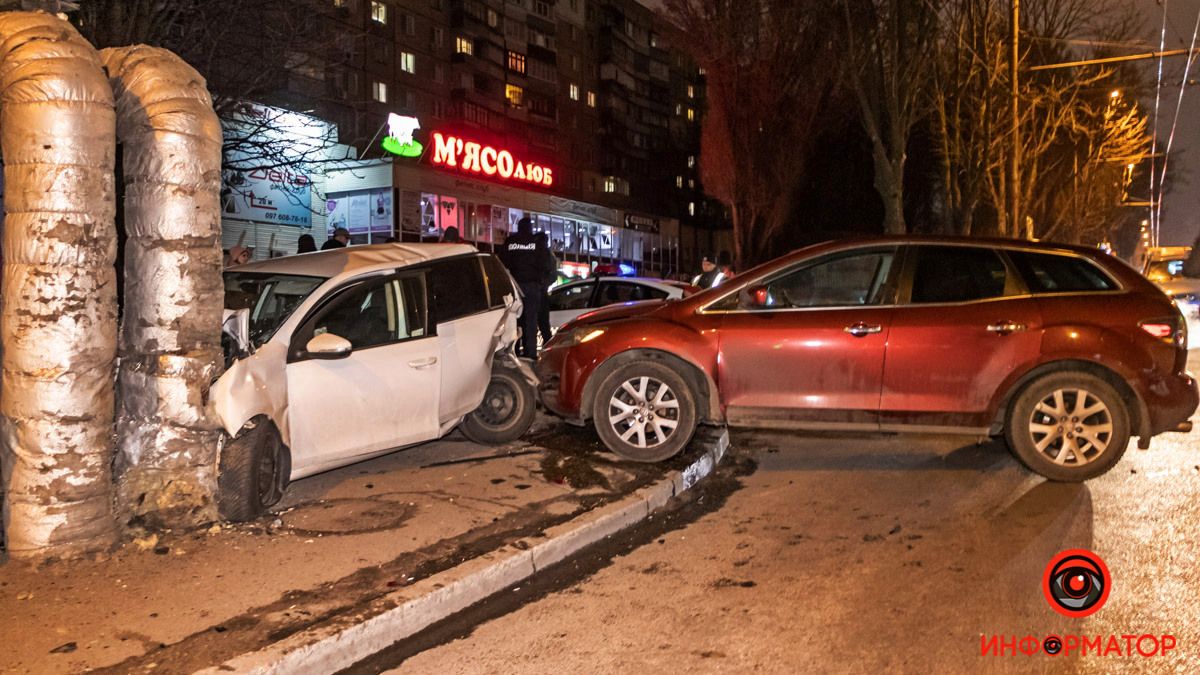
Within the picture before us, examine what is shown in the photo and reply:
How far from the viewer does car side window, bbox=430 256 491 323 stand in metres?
6.94

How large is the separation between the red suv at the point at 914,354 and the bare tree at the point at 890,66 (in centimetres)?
1355

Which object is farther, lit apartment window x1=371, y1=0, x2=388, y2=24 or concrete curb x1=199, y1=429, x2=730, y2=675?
lit apartment window x1=371, y1=0, x2=388, y2=24

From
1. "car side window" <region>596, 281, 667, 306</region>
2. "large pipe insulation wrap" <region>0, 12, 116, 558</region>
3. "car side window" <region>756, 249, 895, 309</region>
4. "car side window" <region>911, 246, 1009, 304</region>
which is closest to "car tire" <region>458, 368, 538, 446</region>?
"car side window" <region>756, 249, 895, 309</region>

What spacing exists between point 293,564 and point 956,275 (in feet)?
16.6

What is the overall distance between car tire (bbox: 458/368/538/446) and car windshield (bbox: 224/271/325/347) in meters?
1.82

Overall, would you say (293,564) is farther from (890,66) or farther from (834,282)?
(890,66)

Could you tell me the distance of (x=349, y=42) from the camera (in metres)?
13.2

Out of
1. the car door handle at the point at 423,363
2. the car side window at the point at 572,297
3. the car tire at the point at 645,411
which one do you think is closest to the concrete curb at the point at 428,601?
the car tire at the point at 645,411

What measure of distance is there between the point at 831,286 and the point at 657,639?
149 inches

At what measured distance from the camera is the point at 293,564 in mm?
4812

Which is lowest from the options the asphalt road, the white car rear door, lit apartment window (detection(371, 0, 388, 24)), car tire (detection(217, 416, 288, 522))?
the asphalt road

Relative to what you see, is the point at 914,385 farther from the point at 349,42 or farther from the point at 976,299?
the point at 349,42

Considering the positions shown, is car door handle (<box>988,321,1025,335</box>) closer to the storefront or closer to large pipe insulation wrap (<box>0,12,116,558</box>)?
large pipe insulation wrap (<box>0,12,116,558</box>)

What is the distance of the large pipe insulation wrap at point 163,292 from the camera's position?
513 centimetres
